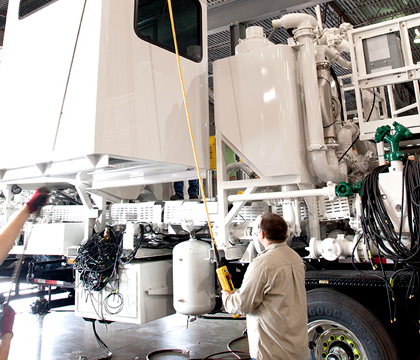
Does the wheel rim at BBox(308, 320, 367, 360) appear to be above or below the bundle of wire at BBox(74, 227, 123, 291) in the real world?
below

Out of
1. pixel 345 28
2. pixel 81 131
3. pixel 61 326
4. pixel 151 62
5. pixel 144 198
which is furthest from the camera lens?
pixel 61 326

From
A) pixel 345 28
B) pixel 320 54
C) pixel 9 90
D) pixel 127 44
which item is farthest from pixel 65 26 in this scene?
pixel 345 28

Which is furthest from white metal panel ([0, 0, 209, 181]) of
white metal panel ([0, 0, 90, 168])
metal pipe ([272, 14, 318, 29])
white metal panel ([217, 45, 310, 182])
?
metal pipe ([272, 14, 318, 29])

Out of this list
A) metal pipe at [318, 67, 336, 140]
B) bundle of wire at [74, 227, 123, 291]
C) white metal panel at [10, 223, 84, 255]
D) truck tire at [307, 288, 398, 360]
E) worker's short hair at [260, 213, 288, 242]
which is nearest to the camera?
worker's short hair at [260, 213, 288, 242]

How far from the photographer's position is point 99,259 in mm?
4098

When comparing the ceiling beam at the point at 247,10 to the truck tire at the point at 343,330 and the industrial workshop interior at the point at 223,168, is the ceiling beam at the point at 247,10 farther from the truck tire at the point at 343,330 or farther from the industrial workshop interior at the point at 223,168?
the truck tire at the point at 343,330

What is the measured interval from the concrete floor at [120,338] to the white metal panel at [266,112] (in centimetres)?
237

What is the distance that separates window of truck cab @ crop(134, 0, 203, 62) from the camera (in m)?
3.39

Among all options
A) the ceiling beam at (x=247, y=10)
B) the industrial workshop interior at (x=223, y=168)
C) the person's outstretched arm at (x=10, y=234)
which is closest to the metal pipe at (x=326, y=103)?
the industrial workshop interior at (x=223, y=168)

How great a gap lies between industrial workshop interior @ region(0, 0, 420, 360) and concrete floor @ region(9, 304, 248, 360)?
42 cm

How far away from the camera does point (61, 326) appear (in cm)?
677

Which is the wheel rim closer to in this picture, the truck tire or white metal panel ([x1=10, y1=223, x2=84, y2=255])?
the truck tire

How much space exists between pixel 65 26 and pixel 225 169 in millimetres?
1889

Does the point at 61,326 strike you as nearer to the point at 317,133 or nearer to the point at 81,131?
the point at 81,131
